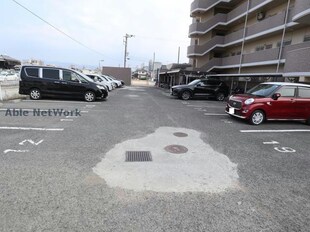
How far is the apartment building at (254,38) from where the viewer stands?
490 inches

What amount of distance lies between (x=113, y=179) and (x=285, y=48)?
1607 centimetres


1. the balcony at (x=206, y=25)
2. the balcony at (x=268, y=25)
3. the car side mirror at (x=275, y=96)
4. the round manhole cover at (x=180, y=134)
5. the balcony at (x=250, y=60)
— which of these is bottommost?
the round manhole cover at (x=180, y=134)

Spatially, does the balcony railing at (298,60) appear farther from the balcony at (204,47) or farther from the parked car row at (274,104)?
the balcony at (204,47)

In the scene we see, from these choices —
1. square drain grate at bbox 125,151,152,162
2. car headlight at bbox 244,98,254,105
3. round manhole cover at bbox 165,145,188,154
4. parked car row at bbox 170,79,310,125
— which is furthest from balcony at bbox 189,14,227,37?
square drain grate at bbox 125,151,152,162

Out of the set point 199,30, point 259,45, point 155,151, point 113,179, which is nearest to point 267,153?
point 155,151

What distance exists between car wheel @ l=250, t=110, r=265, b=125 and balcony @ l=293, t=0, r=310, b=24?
7220 mm

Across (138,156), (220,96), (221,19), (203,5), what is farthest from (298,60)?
(203,5)

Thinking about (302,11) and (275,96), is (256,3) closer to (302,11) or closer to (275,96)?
(302,11)

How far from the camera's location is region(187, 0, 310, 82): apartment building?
12.4m

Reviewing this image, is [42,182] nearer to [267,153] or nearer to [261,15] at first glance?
[267,153]

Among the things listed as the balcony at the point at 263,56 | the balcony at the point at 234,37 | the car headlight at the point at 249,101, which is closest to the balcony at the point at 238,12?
the balcony at the point at 234,37

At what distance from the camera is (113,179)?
11.5ft

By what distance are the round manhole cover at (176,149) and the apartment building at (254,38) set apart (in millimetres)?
8903

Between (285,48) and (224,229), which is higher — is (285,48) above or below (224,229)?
above
